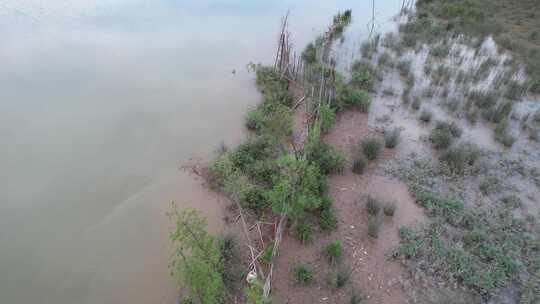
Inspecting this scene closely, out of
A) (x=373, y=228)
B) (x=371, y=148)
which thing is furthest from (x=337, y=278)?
(x=371, y=148)

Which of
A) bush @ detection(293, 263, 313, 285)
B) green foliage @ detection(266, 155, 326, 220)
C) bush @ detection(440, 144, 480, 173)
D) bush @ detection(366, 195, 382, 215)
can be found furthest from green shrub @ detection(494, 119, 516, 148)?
bush @ detection(293, 263, 313, 285)

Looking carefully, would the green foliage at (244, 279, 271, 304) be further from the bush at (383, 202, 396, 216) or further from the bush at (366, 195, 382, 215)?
the bush at (383, 202, 396, 216)

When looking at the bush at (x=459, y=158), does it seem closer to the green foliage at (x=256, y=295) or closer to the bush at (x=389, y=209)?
the bush at (x=389, y=209)

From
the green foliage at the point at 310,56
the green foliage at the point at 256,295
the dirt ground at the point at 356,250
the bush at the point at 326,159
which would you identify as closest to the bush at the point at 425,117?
the dirt ground at the point at 356,250

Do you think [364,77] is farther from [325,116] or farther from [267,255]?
[267,255]

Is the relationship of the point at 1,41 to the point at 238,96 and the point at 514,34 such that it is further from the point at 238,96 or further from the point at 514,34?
the point at 514,34

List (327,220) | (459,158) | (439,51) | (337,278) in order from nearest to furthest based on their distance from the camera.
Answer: (337,278) → (327,220) → (459,158) → (439,51)

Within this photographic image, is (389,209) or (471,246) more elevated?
(389,209)
